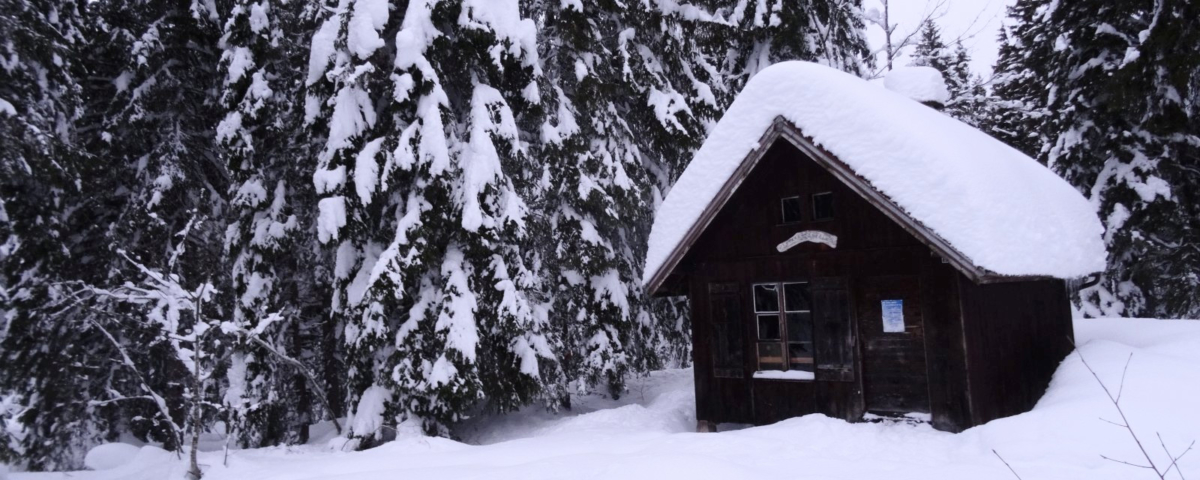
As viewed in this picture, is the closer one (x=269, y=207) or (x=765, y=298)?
(x=765, y=298)

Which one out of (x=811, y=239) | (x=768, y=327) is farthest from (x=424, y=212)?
(x=811, y=239)

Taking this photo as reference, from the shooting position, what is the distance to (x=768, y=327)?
1155 cm

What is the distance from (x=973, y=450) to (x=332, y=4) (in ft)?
42.1

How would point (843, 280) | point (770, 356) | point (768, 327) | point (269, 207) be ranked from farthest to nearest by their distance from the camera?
point (269, 207), point (768, 327), point (770, 356), point (843, 280)

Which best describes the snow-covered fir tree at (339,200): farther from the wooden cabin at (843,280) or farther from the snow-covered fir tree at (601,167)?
the wooden cabin at (843,280)

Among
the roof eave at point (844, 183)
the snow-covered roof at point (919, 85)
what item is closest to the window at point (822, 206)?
the roof eave at point (844, 183)

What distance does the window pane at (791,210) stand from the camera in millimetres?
11234

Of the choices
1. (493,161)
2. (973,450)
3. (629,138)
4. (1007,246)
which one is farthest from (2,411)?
(1007,246)

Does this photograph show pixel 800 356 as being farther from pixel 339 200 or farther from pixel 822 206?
pixel 339 200

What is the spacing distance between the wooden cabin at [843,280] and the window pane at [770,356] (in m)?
0.02

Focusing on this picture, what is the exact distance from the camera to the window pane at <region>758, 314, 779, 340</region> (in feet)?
37.7

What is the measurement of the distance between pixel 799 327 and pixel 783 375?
0.78 metres

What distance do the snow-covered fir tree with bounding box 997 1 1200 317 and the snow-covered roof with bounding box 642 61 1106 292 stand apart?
3.50 meters

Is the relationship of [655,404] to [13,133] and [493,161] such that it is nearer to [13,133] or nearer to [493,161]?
[493,161]
